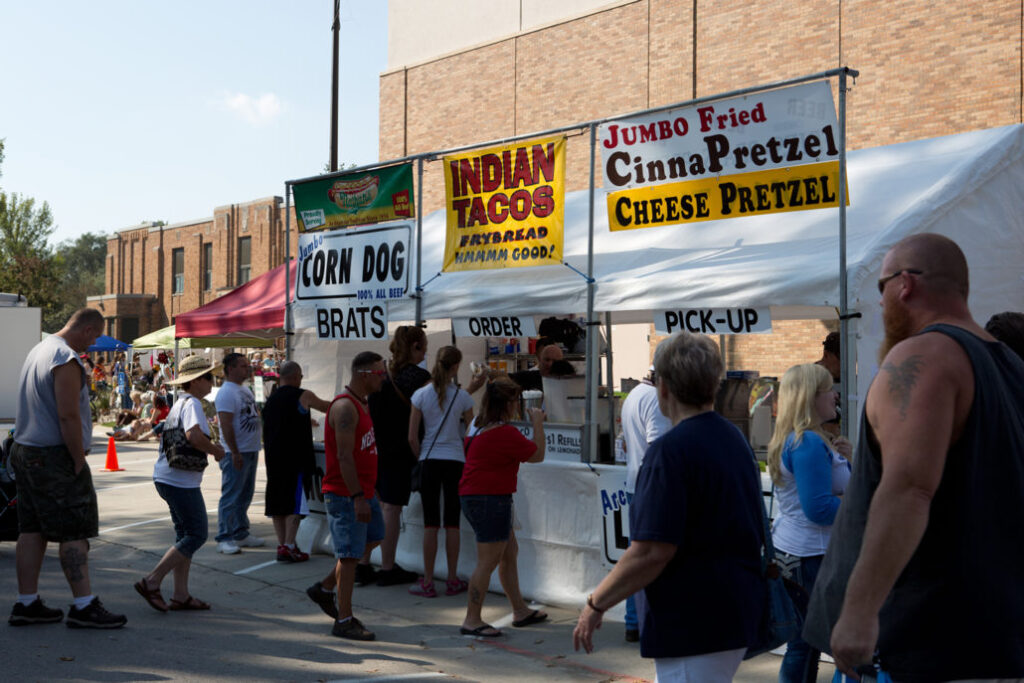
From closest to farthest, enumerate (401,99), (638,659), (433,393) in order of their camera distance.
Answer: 1. (638,659)
2. (433,393)
3. (401,99)

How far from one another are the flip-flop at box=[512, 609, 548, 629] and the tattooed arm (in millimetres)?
4903

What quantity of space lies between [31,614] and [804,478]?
17.1 feet

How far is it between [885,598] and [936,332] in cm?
65

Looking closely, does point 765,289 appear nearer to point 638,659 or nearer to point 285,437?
point 638,659

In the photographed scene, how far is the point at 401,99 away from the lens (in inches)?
1051

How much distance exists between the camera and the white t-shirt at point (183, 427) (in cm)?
723

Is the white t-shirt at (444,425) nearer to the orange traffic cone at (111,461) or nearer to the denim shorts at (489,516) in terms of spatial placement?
the denim shorts at (489,516)

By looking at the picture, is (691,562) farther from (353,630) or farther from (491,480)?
(353,630)

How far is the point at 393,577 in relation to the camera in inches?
336

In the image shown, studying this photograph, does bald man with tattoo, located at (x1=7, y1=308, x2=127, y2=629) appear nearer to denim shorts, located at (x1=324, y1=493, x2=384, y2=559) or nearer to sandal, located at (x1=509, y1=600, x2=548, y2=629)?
denim shorts, located at (x1=324, y1=493, x2=384, y2=559)

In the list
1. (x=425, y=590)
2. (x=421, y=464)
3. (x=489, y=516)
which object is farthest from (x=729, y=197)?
(x=425, y=590)

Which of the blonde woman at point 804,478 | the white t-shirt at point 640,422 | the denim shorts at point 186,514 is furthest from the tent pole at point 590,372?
the blonde woman at point 804,478

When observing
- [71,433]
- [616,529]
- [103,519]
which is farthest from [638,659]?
[103,519]

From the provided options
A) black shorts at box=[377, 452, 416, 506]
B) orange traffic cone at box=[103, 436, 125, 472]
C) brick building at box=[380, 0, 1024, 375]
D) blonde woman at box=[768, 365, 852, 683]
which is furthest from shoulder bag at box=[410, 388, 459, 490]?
orange traffic cone at box=[103, 436, 125, 472]
